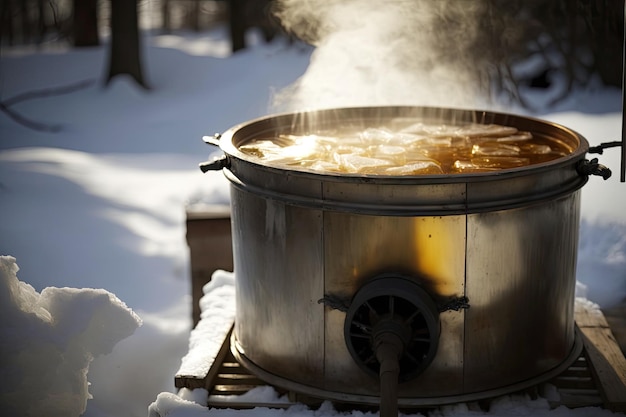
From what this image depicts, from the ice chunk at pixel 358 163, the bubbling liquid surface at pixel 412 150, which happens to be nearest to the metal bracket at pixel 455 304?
the bubbling liquid surface at pixel 412 150

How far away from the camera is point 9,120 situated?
10.9 m

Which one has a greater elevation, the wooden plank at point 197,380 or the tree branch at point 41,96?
the tree branch at point 41,96

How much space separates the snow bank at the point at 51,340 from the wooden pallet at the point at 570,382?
0.43m

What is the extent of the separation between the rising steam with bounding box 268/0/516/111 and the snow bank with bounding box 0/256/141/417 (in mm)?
2976

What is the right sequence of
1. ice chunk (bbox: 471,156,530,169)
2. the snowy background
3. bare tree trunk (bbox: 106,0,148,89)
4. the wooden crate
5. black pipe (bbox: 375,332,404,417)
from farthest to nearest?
bare tree trunk (bbox: 106,0,148,89)
the wooden crate
the snowy background
ice chunk (bbox: 471,156,530,169)
black pipe (bbox: 375,332,404,417)

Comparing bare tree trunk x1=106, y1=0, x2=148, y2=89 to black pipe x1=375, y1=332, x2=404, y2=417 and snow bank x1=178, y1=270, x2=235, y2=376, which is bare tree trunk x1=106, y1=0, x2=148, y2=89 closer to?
snow bank x1=178, y1=270, x2=235, y2=376

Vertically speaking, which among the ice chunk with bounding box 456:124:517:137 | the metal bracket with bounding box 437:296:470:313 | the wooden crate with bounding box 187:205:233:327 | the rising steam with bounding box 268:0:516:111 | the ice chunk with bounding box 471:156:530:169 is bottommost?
the wooden crate with bounding box 187:205:233:327

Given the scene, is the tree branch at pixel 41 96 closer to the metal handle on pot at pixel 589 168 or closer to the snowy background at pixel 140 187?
the snowy background at pixel 140 187

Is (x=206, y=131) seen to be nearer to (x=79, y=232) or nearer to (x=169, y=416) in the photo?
(x=79, y=232)

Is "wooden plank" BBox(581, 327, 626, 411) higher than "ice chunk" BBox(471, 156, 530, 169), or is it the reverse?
"ice chunk" BBox(471, 156, 530, 169)

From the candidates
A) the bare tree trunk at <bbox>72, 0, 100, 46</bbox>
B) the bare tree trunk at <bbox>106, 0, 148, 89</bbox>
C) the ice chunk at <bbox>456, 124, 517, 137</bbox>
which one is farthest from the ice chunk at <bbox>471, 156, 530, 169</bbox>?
the bare tree trunk at <bbox>72, 0, 100, 46</bbox>

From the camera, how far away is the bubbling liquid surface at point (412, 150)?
11.2 feet

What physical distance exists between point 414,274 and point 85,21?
1433 centimetres

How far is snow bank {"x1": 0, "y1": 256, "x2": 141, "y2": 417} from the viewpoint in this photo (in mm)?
3113
